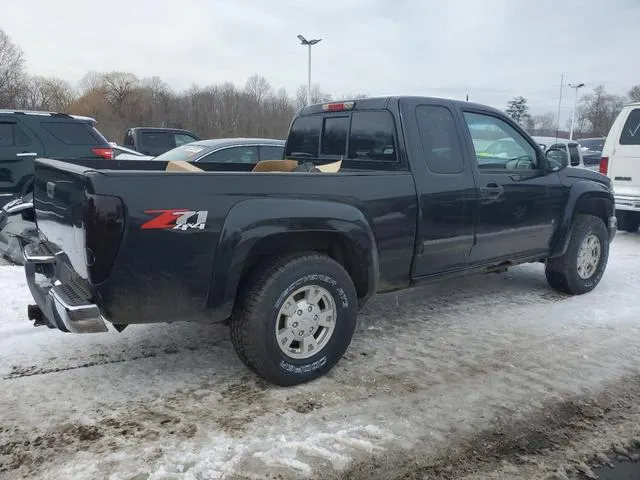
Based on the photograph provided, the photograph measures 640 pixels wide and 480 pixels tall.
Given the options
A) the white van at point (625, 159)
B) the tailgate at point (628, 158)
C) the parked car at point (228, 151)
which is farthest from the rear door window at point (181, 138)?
the tailgate at point (628, 158)

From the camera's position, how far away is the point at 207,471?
2.69m

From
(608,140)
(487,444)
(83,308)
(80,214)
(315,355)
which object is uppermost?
(608,140)

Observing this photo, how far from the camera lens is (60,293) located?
317 centimetres

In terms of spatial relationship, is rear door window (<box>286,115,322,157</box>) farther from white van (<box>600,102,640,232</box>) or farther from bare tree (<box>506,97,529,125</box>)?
bare tree (<box>506,97,529,125</box>)

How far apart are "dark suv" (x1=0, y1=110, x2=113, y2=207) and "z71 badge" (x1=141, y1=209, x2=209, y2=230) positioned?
6300mm

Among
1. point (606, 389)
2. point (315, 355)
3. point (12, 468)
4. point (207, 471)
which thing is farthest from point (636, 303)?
point (12, 468)

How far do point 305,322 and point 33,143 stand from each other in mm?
6835

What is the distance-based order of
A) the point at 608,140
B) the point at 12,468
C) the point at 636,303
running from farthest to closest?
the point at 608,140 < the point at 636,303 < the point at 12,468

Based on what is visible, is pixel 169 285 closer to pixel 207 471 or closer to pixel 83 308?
pixel 83 308

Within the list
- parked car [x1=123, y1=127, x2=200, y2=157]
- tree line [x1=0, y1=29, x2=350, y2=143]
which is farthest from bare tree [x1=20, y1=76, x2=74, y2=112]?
parked car [x1=123, y1=127, x2=200, y2=157]

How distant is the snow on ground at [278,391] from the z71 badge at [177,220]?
113cm

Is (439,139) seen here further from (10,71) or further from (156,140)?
(10,71)

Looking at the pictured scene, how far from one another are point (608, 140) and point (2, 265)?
930 cm

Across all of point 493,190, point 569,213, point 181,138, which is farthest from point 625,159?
point 181,138
